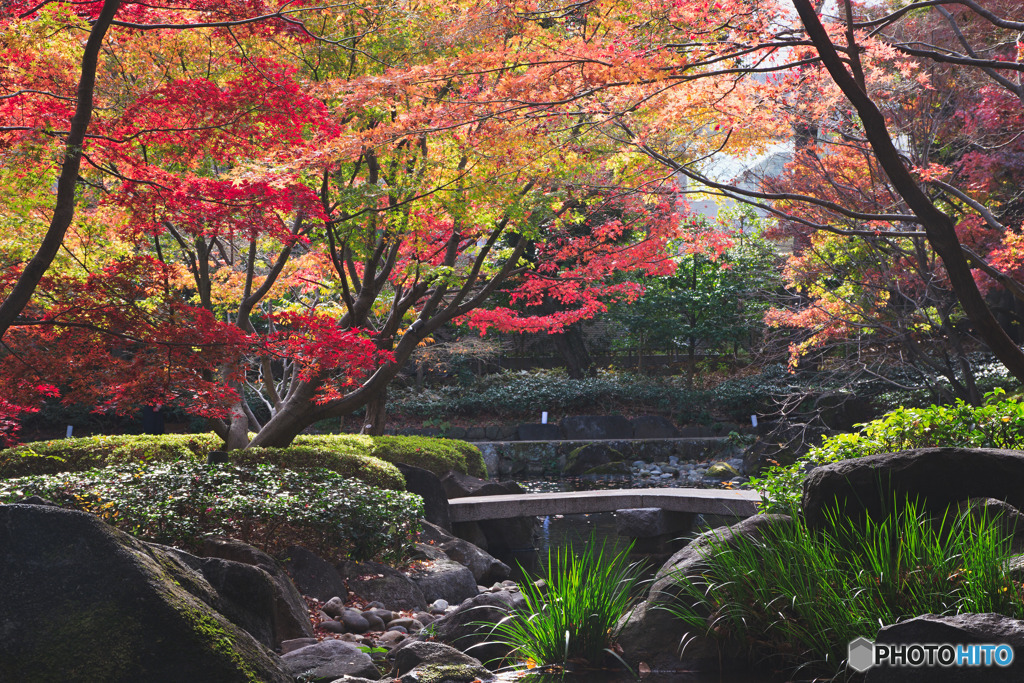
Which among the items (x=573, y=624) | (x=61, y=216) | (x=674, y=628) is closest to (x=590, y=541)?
(x=674, y=628)

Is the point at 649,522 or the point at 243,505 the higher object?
the point at 243,505

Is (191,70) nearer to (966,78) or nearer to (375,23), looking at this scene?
(375,23)

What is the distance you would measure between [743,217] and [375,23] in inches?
606

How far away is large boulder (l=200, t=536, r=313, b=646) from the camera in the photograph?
194 inches

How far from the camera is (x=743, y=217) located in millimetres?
21016

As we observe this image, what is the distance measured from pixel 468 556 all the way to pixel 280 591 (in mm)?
3606

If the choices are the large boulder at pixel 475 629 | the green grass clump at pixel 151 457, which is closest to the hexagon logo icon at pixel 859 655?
the large boulder at pixel 475 629

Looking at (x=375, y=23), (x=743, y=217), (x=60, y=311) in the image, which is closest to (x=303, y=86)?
(x=375, y=23)

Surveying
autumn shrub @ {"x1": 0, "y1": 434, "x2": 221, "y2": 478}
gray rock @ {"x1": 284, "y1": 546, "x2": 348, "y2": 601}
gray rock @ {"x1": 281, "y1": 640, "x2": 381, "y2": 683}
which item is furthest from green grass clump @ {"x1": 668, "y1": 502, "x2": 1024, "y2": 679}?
autumn shrub @ {"x1": 0, "y1": 434, "x2": 221, "y2": 478}

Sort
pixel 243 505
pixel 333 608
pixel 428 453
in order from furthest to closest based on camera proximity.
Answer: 1. pixel 428 453
2. pixel 243 505
3. pixel 333 608

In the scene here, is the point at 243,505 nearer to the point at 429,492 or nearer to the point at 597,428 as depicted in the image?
the point at 429,492

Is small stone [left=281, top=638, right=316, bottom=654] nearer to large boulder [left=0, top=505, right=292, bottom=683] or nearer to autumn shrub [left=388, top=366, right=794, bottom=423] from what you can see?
large boulder [left=0, top=505, right=292, bottom=683]

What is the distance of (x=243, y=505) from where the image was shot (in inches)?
242

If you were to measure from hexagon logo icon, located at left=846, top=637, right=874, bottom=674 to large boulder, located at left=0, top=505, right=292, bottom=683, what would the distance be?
2579 millimetres
